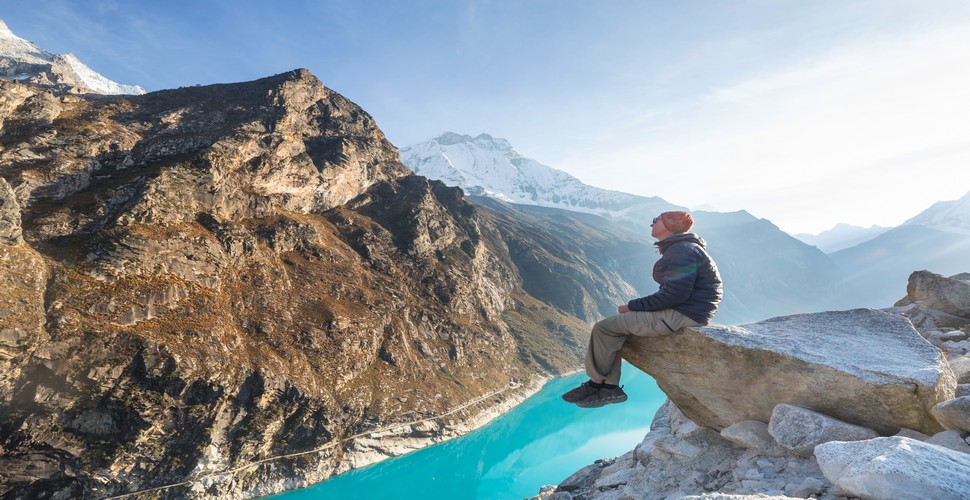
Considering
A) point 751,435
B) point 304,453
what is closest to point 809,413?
point 751,435

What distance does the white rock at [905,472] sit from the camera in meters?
3.17

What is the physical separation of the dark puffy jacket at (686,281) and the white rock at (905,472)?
2.82 meters

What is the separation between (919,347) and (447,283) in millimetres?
86916

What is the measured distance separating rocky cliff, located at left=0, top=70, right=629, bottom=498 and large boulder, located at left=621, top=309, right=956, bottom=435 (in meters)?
48.0

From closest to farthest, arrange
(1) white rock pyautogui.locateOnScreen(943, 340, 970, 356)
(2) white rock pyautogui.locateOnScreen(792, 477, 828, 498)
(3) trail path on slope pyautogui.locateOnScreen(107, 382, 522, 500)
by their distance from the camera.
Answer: (2) white rock pyautogui.locateOnScreen(792, 477, 828, 498)
(1) white rock pyautogui.locateOnScreen(943, 340, 970, 356)
(3) trail path on slope pyautogui.locateOnScreen(107, 382, 522, 500)

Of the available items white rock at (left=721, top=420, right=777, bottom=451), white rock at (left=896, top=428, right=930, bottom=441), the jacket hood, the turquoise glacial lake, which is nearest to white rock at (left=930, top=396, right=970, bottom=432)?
white rock at (left=896, top=428, right=930, bottom=441)

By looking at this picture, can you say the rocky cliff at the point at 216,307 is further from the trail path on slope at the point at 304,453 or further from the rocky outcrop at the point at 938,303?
the rocky outcrop at the point at 938,303

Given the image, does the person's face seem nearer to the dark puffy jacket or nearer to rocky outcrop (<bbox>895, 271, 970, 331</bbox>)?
the dark puffy jacket

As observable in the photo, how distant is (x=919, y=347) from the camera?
6.59m

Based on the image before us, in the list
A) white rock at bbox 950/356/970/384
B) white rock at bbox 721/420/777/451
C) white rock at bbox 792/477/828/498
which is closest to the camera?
white rock at bbox 792/477/828/498

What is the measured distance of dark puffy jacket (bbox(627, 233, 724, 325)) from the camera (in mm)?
6453

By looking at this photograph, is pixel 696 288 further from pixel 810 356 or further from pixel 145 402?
pixel 145 402

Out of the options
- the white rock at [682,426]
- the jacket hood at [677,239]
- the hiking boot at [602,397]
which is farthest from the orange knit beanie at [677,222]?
the white rock at [682,426]

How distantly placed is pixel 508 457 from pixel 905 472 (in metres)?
62.0
